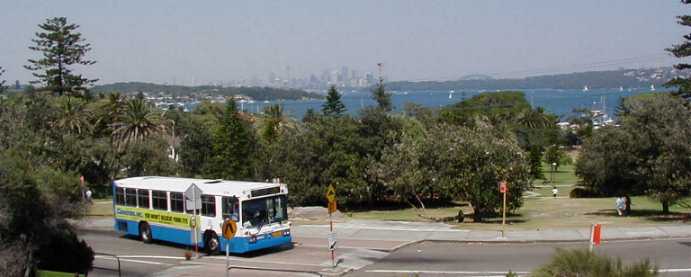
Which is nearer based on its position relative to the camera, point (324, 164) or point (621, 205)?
point (621, 205)

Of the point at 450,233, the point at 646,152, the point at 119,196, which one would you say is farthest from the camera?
the point at 646,152

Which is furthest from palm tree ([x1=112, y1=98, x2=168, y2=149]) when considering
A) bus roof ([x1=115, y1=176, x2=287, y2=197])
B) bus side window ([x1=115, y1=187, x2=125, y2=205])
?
bus roof ([x1=115, y1=176, x2=287, y2=197])

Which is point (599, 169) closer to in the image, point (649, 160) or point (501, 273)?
point (649, 160)

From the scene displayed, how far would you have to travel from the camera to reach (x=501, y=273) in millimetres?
20547

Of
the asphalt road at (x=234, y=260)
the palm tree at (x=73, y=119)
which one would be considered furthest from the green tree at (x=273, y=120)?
the asphalt road at (x=234, y=260)

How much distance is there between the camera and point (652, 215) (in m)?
33.4

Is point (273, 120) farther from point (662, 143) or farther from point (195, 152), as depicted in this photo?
point (662, 143)

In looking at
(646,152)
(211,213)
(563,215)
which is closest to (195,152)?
(563,215)

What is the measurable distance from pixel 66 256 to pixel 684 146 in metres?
22.2

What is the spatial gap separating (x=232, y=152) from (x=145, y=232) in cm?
2033

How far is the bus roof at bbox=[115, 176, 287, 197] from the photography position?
Answer: 24000mm

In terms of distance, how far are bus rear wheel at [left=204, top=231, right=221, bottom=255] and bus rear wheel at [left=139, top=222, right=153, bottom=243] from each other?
357 centimetres

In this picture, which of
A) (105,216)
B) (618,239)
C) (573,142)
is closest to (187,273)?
(618,239)

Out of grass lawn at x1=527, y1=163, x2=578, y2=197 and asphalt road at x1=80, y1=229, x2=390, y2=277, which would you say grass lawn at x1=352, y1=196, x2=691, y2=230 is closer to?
asphalt road at x1=80, y1=229, x2=390, y2=277
